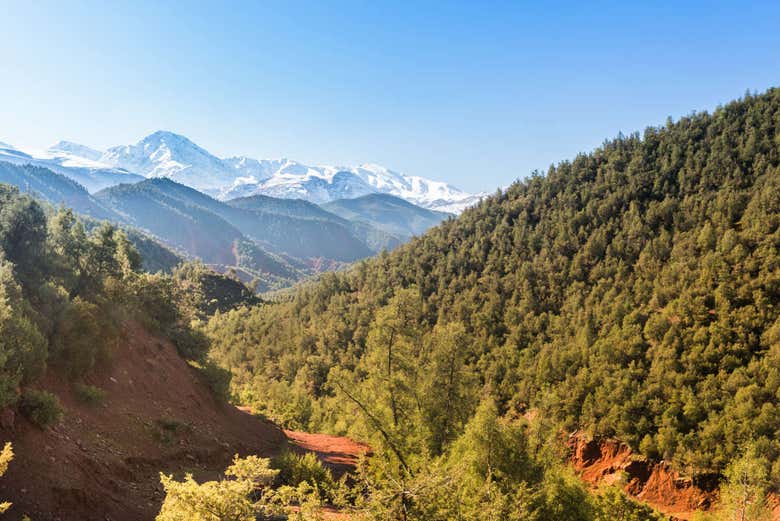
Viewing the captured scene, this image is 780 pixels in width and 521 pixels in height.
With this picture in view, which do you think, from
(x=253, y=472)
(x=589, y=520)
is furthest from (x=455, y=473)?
(x=589, y=520)

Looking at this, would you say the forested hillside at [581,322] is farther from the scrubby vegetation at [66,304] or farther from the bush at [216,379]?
the scrubby vegetation at [66,304]

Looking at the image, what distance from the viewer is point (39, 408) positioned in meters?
20.0

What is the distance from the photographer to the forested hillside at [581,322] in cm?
2866

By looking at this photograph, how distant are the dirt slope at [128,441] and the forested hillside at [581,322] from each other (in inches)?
459

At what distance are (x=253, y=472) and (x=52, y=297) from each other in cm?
2737

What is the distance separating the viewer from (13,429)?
18422 millimetres

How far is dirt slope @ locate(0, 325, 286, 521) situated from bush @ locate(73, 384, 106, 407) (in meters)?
0.46

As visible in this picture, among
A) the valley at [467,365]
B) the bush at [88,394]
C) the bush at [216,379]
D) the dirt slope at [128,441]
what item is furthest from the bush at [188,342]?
the bush at [88,394]

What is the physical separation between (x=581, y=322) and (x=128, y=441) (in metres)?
68.0

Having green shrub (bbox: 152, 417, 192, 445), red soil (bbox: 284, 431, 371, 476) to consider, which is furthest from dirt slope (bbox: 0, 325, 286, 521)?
red soil (bbox: 284, 431, 371, 476)

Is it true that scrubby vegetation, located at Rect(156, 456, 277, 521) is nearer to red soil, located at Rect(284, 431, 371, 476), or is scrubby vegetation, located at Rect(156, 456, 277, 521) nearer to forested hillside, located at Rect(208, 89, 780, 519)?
forested hillside, located at Rect(208, 89, 780, 519)

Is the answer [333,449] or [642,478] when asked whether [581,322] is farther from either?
[333,449]

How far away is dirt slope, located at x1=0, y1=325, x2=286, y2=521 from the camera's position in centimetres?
1734

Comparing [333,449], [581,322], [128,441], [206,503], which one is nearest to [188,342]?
[333,449]
